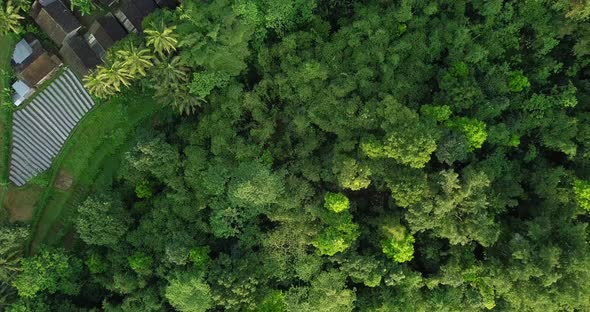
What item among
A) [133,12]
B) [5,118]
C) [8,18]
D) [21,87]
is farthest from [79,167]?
[133,12]

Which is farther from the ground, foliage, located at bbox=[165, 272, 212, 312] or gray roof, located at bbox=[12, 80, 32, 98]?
gray roof, located at bbox=[12, 80, 32, 98]

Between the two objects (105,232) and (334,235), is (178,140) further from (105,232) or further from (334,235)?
(334,235)

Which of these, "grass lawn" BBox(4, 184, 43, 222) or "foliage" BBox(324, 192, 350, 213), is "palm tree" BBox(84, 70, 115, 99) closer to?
"grass lawn" BBox(4, 184, 43, 222)

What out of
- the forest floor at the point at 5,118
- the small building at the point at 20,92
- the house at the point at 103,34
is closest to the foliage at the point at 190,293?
the forest floor at the point at 5,118

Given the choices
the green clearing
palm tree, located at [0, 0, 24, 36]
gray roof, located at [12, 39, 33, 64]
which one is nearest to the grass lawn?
the green clearing

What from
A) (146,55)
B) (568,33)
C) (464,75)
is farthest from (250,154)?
(568,33)

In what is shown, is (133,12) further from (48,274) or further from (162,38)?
(48,274)
